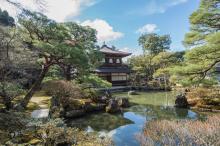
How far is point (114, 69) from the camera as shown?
32062mm

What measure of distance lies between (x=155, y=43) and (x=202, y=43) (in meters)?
29.4

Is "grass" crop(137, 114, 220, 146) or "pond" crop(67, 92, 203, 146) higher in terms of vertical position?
"grass" crop(137, 114, 220, 146)

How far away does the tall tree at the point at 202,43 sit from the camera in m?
11.2

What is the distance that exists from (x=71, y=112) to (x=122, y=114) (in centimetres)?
331

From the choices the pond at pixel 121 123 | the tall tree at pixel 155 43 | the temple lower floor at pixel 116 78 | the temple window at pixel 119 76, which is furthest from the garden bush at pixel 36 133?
the tall tree at pixel 155 43

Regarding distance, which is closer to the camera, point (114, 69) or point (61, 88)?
point (61, 88)

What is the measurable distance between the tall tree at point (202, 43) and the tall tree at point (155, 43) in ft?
93.7

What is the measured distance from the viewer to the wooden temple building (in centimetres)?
3117

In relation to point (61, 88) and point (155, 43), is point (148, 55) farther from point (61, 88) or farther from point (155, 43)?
point (61, 88)

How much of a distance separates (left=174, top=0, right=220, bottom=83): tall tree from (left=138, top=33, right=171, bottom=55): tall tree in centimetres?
2856

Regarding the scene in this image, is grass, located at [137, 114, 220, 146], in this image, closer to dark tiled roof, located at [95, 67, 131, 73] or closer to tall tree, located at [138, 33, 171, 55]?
dark tiled roof, located at [95, 67, 131, 73]

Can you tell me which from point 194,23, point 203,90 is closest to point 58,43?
point 194,23

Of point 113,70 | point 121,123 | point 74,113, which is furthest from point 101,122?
point 113,70

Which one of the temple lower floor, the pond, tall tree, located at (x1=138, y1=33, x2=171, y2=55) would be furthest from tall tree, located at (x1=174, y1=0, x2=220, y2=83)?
tall tree, located at (x1=138, y1=33, x2=171, y2=55)
